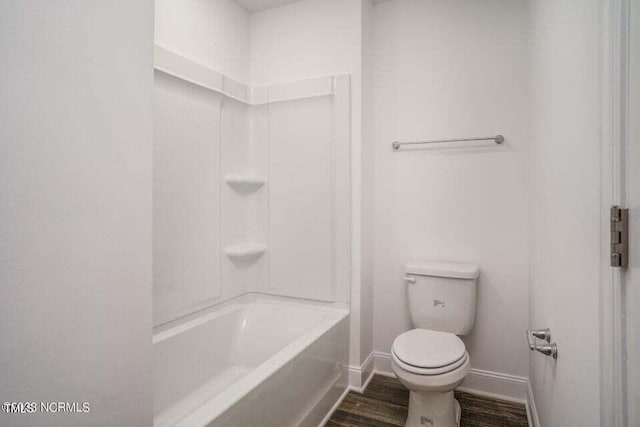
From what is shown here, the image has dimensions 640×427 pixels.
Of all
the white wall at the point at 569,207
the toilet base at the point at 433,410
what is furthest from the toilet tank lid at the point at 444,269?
the toilet base at the point at 433,410

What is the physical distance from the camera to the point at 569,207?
1072 millimetres

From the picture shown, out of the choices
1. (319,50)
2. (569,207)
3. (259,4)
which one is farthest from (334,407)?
(259,4)

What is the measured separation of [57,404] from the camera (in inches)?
27.7

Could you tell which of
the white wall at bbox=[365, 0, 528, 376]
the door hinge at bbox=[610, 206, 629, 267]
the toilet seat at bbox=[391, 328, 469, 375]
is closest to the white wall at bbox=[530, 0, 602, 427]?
the door hinge at bbox=[610, 206, 629, 267]

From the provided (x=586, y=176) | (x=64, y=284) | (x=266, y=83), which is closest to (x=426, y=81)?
(x=266, y=83)

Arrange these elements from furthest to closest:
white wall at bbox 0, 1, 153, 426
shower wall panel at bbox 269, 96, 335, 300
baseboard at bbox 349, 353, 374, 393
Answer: shower wall panel at bbox 269, 96, 335, 300 < baseboard at bbox 349, 353, 374, 393 < white wall at bbox 0, 1, 153, 426

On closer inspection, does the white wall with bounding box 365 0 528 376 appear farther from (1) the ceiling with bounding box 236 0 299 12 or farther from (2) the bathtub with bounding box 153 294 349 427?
(1) the ceiling with bounding box 236 0 299 12

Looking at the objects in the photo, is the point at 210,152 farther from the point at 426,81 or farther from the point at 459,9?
the point at 459,9

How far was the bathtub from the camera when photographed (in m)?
1.40

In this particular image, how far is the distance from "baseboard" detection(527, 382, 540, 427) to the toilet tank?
18.1 inches

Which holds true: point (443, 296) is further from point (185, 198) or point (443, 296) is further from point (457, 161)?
point (185, 198)

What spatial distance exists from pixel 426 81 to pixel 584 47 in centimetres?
152

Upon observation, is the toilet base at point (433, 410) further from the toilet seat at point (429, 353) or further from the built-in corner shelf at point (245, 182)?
the built-in corner shelf at point (245, 182)

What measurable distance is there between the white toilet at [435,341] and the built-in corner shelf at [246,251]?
1045 millimetres
